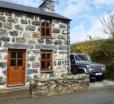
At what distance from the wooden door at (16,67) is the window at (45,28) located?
2144mm

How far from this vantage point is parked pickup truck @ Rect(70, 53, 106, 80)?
19.9 m

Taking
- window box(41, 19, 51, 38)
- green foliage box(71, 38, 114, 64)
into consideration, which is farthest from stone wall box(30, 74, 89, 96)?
green foliage box(71, 38, 114, 64)

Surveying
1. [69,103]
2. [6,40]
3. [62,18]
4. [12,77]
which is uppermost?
[62,18]

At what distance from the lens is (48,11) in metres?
21.3

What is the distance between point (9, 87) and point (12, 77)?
69 cm

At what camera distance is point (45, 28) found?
1938 centimetres

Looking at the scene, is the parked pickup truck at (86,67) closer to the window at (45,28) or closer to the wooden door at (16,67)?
the window at (45,28)

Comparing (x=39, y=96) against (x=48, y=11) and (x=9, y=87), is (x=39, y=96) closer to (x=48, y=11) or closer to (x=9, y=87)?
(x=9, y=87)

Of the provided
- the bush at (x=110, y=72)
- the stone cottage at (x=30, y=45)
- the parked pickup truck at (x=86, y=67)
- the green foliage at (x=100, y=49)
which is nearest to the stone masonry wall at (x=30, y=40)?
the stone cottage at (x=30, y=45)

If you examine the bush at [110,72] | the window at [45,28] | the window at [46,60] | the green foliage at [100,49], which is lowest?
the bush at [110,72]

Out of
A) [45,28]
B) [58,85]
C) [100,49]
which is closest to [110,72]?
[100,49]

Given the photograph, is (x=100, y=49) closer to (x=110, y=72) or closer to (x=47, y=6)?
(x=110, y=72)

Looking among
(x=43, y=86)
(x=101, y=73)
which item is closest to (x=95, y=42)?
(x=101, y=73)

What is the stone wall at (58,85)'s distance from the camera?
14.1m
